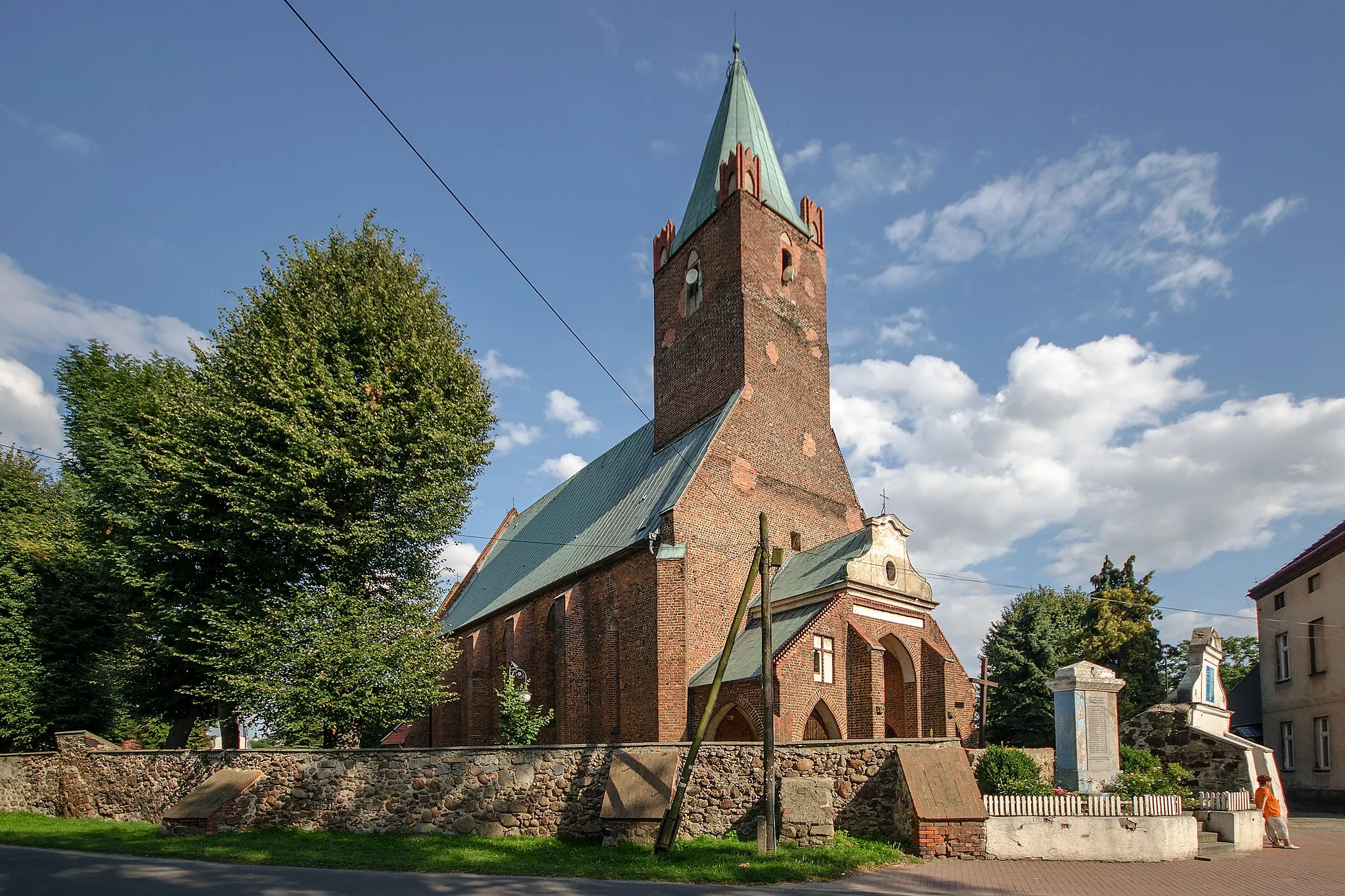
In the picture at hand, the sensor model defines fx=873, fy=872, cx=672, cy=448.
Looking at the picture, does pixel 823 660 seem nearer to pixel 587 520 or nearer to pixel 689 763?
pixel 689 763

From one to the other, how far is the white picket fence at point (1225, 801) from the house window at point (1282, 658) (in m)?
18.0

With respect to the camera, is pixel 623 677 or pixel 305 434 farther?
pixel 623 677

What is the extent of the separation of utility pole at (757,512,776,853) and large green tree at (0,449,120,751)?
64.2 feet

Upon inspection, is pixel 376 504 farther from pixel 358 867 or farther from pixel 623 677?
pixel 358 867

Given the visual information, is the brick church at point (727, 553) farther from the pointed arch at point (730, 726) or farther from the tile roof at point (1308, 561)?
the tile roof at point (1308, 561)

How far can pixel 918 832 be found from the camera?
44.7 feet

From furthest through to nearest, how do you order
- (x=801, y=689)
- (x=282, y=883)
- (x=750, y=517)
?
(x=750, y=517), (x=801, y=689), (x=282, y=883)

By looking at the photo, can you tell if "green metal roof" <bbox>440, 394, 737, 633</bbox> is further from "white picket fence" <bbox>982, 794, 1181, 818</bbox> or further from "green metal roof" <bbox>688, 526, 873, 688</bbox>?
"white picket fence" <bbox>982, 794, 1181, 818</bbox>

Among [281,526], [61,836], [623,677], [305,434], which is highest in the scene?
[305,434]

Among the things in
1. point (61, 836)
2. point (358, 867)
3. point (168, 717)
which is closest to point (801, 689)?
point (358, 867)

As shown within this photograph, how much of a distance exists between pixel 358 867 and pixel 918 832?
850 centimetres

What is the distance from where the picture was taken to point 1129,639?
36781 millimetres

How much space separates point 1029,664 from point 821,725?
56.3 feet

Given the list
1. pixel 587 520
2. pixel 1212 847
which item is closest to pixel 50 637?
pixel 587 520
